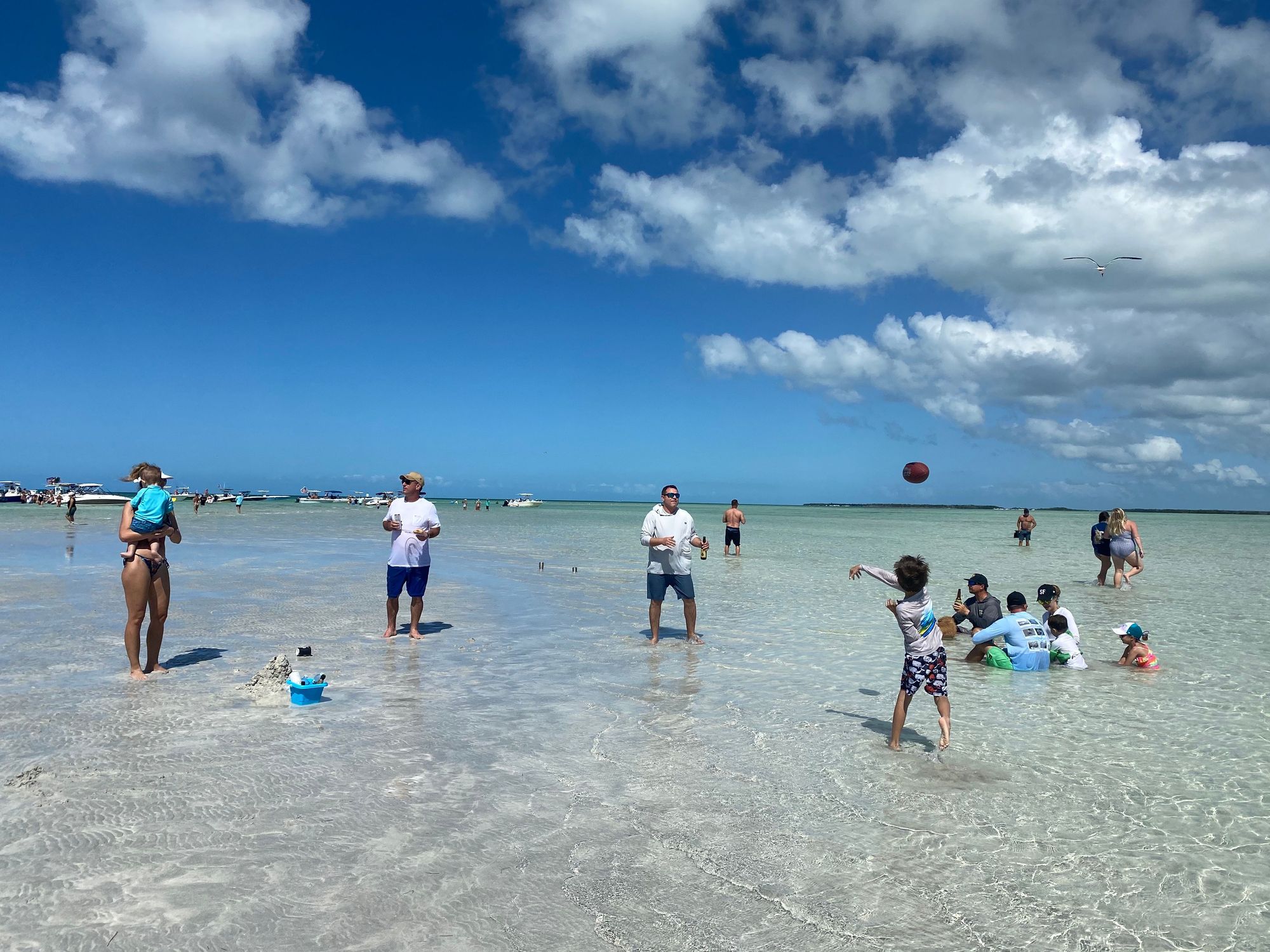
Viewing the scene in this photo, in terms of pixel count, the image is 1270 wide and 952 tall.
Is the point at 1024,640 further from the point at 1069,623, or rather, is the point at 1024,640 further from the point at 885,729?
the point at 885,729

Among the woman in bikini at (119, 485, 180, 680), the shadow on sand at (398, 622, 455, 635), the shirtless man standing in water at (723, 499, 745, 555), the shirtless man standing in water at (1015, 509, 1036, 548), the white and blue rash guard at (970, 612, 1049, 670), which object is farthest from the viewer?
the shirtless man standing in water at (1015, 509, 1036, 548)

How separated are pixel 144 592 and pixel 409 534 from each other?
10.6 ft

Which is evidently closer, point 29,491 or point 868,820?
point 868,820

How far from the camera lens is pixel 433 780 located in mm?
6004

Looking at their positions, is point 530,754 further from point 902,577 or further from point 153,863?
point 902,577

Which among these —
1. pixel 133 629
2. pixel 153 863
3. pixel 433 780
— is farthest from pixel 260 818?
pixel 133 629

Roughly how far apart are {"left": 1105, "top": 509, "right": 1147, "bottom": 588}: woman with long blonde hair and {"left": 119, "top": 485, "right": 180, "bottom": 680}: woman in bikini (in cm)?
1989

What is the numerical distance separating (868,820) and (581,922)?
2.29 meters

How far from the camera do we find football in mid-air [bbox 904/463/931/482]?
12.6 metres

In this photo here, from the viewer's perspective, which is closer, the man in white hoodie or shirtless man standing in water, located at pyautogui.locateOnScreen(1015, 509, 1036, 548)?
the man in white hoodie

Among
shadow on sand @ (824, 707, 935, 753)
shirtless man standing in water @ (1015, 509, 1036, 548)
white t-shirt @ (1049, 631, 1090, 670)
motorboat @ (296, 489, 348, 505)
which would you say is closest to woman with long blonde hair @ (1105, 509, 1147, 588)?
white t-shirt @ (1049, 631, 1090, 670)

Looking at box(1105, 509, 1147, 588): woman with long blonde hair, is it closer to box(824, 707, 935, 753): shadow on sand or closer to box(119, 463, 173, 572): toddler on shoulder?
box(824, 707, 935, 753): shadow on sand

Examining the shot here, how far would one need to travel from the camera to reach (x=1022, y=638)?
10477 millimetres

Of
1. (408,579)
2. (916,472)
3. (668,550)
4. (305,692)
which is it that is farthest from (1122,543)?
(305,692)
